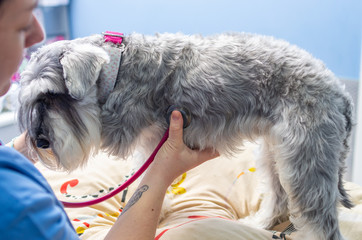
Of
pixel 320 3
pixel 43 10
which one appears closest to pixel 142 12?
pixel 43 10

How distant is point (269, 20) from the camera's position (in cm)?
229

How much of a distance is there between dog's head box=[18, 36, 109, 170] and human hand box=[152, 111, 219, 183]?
0.73ft

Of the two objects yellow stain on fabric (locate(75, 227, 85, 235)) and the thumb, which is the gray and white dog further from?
yellow stain on fabric (locate(75, 227, 85, 235))

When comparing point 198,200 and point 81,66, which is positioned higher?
point 81,66

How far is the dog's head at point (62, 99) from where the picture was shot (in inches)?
40.1

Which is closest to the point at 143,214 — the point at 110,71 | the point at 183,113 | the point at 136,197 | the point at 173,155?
the point at 136,197

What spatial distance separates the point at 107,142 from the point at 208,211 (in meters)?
0.56

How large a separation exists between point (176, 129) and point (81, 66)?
1.11 feet

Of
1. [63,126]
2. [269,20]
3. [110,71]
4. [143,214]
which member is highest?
[269,20]

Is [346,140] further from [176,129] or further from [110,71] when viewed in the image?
Answer: [110,71]

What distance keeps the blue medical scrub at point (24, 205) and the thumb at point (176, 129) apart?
50 cm

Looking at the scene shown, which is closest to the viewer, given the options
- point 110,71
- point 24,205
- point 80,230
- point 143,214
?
point 24,205

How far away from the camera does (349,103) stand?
47.2 inches

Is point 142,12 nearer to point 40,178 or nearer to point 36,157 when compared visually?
point 36,157
